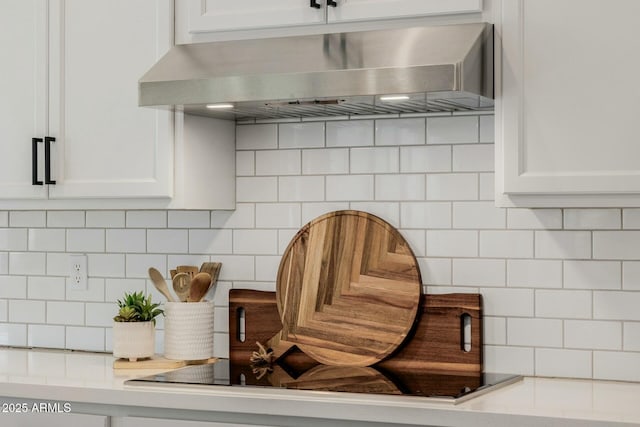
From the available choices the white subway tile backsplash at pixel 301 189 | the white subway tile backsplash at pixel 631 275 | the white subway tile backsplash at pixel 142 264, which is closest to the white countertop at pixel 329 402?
the white subway tile backsplash at pixel 631 275

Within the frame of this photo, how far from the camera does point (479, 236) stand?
9.71 ft

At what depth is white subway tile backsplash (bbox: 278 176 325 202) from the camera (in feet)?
10.4

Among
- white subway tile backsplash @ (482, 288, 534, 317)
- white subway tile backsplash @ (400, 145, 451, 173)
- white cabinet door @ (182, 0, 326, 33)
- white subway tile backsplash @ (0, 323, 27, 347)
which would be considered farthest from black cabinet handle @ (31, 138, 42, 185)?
white subway tile backsplash @ (482, 288, 534, 317)

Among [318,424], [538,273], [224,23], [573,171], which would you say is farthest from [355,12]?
[318,424]

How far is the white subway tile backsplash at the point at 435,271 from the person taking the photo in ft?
9.82

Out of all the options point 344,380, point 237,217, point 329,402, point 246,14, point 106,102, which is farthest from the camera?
point 237,217

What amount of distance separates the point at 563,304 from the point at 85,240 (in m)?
1.64

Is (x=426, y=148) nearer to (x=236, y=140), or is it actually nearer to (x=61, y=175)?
(x=236, y=140)

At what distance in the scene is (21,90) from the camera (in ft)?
10.4

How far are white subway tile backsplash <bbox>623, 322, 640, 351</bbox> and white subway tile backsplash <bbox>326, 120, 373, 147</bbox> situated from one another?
3.03 feet

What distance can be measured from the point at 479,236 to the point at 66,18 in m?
1.43

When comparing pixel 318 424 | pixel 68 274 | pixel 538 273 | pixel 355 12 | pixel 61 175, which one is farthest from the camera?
pixel 68 274

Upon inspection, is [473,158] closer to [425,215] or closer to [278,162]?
[425,215]

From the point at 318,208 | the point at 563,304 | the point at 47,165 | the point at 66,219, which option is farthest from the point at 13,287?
the point at 563,304
